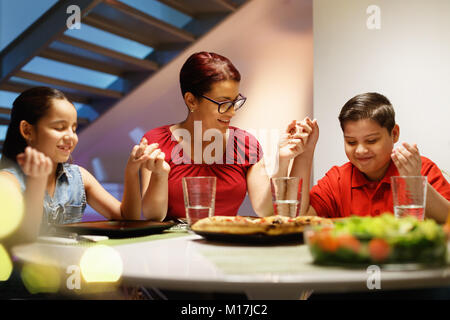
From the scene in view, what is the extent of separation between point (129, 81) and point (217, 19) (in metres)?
1.05

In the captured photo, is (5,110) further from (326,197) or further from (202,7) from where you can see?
(326,197)

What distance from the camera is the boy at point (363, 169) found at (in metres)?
1.74

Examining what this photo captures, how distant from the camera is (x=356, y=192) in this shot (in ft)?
6.16

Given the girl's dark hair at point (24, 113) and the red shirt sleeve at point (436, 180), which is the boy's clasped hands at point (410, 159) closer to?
the red shirt sleeve at point (436, 180)

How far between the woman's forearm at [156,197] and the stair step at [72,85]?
266 cm

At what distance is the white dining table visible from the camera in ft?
2.41

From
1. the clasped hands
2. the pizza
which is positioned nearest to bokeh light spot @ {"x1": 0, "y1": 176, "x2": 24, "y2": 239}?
the pizza

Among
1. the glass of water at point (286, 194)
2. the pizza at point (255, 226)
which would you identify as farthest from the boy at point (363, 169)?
the pizza at point (255, 226)

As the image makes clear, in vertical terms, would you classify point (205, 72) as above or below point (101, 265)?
above

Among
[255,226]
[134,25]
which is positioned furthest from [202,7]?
[255,226]

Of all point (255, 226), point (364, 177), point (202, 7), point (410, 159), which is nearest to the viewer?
point (255, 226)

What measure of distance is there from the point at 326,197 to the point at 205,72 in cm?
71

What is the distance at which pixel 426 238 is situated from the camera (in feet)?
2.60
